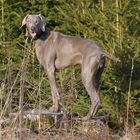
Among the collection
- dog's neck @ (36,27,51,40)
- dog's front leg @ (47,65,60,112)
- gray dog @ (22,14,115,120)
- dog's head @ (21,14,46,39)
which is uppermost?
dog's head @ (21,14,46,39)

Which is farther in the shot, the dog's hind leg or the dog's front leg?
the dog's front leg

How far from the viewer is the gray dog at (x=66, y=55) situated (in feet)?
27.2

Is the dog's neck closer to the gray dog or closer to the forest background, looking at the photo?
the gray dog

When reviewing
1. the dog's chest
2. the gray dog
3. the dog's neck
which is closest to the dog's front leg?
the gray dog

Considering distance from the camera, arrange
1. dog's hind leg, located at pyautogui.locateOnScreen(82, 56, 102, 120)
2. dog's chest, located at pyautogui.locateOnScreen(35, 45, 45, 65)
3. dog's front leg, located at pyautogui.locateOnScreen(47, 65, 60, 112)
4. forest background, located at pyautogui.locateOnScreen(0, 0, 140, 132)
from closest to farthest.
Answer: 1. dog's hind leg, located at pyautogui.locateOnScreen(82, 56, 102, 120)
2. dog's front leg, located at pyautogui.locateOnScreen(47, 65, 60, 112)
3. dog's chest, located at pyautogui.locateOnScreen(35, 45, 45, 65)
4. forest background, located at pyautogui.locateOnScreen(0, 0, 140, 132)

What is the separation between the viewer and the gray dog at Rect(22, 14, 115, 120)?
27.2 ft

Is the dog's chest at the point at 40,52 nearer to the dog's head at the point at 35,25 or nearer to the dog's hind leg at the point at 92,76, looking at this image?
the dog's head at the point at 35,25

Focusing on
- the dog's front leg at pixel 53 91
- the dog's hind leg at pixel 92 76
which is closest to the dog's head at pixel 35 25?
the dog's front leg at pixel 53 91

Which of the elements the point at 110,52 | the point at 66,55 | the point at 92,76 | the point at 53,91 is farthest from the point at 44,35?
the point at 110,52

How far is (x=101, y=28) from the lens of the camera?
31.7 feet

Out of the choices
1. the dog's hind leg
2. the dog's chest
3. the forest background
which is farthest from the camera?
the forest background

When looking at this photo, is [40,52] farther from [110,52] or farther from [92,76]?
[110,52]

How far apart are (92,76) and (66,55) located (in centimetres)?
51

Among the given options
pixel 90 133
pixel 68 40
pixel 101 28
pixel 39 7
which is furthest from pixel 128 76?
pixel 90 133
